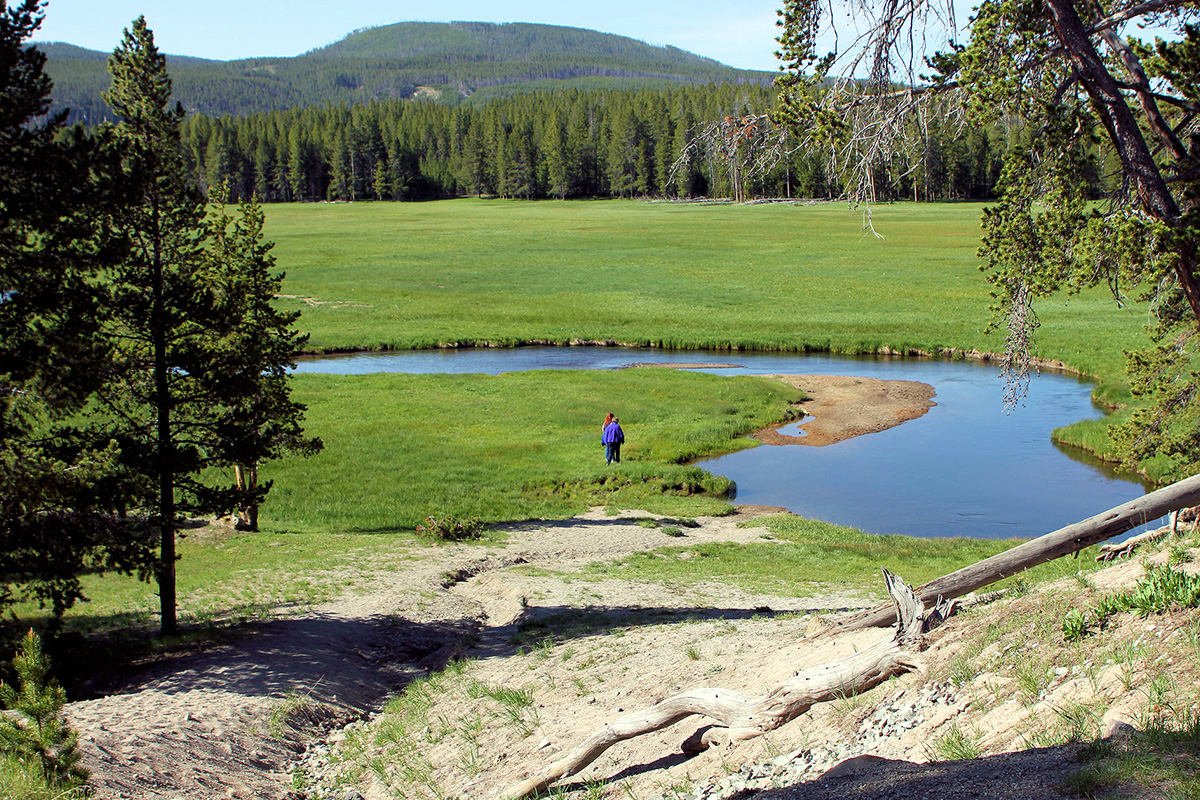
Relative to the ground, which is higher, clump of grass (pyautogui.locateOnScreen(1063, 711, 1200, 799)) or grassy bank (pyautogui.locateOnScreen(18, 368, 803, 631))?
clump of grass (pyautogui.locateOnScreen(1063, 711, 1200, 799))

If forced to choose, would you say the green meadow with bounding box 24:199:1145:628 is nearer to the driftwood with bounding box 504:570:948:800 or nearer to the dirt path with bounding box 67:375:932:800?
the dirt path with bounding box 67:375:932:800

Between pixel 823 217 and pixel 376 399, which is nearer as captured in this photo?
pixel 376 399

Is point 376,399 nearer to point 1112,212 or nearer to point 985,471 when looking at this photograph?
point 985,471

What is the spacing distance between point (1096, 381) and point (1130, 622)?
40646mm

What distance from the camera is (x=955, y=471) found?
3055cm

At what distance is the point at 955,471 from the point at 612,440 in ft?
38.3

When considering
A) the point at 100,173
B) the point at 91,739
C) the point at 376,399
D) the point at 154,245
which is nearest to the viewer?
the point at 91,739

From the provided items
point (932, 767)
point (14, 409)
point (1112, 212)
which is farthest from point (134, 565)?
point (1112, 212)

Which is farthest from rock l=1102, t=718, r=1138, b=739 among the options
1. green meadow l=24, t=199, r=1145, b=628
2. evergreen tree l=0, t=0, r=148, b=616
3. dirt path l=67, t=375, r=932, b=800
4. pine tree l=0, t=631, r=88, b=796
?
green meadow l=24, t=199, r=1145, b=628

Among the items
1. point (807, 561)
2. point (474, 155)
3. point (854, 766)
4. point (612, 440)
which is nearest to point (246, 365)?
point (807, 561)

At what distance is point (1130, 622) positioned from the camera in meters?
7.54

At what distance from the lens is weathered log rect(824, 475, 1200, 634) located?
29.1 ft

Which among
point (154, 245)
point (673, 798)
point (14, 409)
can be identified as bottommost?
point (673, 798)

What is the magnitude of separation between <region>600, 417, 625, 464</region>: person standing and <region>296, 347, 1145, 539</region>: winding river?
12.4 ft
